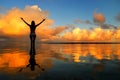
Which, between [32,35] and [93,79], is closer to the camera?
[93,79]

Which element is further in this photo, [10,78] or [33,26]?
[33,26]

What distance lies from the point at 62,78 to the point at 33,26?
29.1 ft

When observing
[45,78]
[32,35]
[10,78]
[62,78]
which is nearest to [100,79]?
[62,78]

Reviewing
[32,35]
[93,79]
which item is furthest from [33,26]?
[93,79]

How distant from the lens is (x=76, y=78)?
35.6 feet

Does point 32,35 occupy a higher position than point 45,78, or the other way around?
point 32,35

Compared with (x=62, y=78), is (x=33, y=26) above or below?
above

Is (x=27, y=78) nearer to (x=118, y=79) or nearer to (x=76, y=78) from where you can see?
(x=76, y=78)

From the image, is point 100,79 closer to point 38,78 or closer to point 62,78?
point 62,78

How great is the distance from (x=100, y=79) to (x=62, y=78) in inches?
82.8

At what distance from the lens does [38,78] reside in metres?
10.7

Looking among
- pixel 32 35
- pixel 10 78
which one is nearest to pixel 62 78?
pixel 10 78

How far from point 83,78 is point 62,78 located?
3.89 ft

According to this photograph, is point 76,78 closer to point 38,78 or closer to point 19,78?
point 38,78
